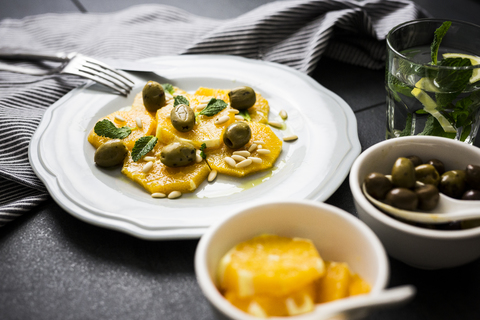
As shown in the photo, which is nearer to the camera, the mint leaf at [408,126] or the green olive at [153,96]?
the mint leaf at [408,126]

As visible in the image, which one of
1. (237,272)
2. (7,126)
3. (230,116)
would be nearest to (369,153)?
(237,272)

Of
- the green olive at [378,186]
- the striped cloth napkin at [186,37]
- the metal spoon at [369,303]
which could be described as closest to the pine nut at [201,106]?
the striped cloth napkin at [186,37]

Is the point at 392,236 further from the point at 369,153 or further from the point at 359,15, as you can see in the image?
the point at 359,15

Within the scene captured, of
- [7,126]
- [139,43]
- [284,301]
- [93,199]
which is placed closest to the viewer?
[284,301]

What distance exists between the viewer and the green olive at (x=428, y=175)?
1.10m

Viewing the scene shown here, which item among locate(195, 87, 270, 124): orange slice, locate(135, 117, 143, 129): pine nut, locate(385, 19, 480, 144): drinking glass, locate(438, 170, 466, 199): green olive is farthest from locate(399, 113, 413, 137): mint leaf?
locate(135, 117, 143, 129): pine nut

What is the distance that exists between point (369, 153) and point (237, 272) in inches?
21.3

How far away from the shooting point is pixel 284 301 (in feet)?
2.82

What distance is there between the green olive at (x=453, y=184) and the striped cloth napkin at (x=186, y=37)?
3.46 feet

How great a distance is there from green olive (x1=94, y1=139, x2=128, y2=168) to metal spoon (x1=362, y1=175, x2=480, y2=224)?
2.92 feet

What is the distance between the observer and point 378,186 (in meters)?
1.06

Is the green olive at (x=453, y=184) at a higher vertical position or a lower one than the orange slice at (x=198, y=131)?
higher

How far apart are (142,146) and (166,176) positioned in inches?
6.9

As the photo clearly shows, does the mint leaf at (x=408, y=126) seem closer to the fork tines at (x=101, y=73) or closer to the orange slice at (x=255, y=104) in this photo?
the orange slice at (x=255, y=104)
